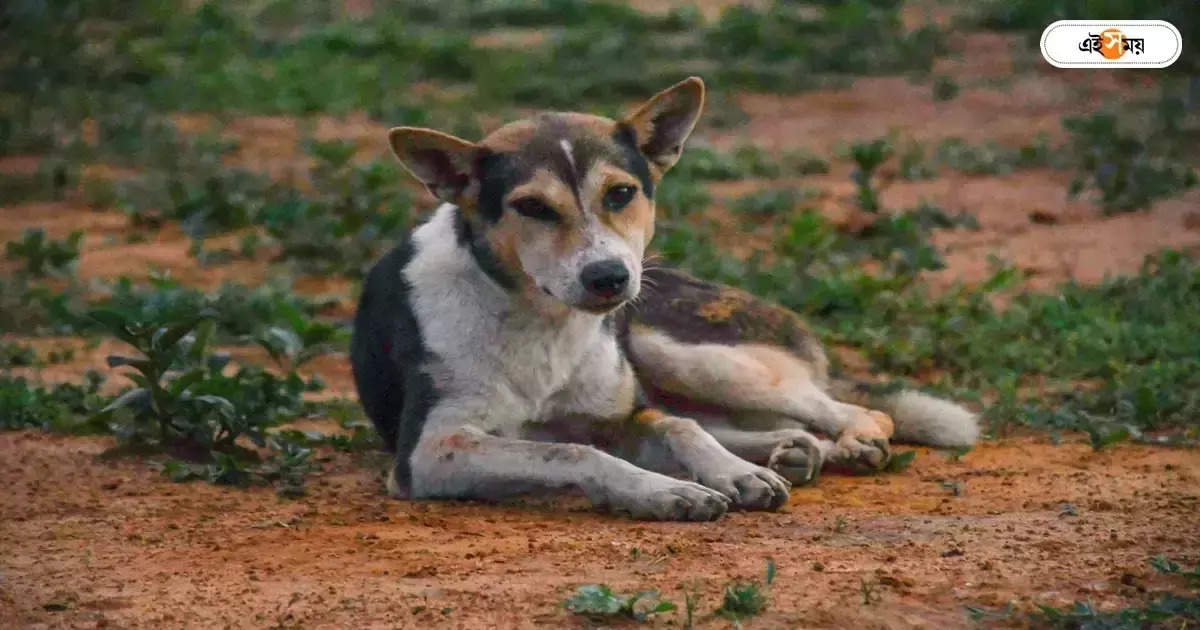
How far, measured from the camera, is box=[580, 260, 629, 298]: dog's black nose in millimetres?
5848

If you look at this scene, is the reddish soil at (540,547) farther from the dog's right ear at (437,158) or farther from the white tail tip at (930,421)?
the dog's right ear at (437,158)

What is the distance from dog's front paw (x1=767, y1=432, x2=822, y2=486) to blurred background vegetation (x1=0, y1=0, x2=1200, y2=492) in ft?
4.03

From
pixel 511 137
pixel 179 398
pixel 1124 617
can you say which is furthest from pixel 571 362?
pixel 1124 617

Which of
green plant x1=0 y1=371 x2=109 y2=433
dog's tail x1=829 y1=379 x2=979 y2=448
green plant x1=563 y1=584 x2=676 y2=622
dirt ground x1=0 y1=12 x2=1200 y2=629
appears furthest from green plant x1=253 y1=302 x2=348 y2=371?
green plant x1=563 y1=584 x2=676 y2=622

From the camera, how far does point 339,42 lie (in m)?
16.1

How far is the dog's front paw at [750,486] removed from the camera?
19.3 ft

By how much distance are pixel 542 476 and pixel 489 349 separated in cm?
58

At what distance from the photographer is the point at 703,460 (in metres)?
6.11

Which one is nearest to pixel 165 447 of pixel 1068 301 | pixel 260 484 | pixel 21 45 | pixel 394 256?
pixel 260 484

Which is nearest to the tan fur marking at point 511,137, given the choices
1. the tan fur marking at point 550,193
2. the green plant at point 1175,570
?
the tan fur marking at point 550,193

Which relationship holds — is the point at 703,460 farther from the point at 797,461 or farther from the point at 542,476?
the point at 542,476

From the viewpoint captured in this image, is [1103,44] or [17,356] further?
[1103,44]

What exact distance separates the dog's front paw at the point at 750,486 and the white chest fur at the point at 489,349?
67 centimetres

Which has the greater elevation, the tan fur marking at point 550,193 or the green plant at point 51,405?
the tan fur marking at point 550,193
